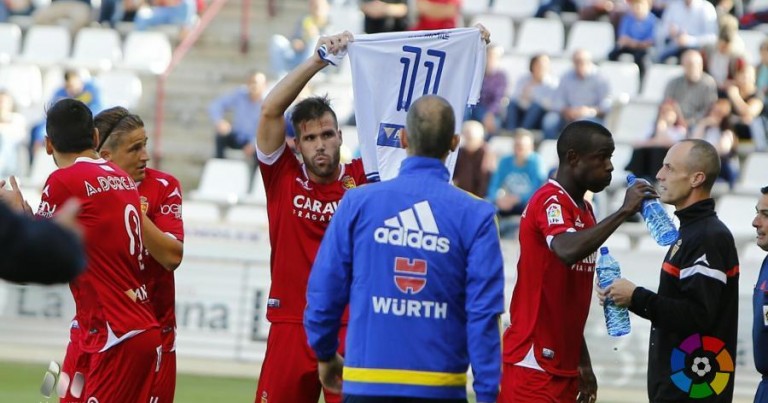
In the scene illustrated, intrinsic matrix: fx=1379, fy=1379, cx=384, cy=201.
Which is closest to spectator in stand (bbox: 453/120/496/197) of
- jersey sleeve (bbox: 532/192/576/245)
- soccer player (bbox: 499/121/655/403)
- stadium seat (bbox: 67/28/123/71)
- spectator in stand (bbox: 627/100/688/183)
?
spectator in stand (bbox: 627/100/688/183)

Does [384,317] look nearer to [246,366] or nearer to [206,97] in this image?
[246,366]

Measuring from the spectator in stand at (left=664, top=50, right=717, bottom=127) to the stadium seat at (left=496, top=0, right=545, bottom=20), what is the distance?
3773mm

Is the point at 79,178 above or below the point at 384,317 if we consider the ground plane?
above

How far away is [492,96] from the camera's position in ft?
61.5

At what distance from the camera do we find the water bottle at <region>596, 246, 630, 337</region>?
798 centimetres

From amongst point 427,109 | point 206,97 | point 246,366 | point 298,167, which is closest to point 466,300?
point 427,109

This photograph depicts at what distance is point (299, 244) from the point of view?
8.35 metres

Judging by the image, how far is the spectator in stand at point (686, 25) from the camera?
19172mm

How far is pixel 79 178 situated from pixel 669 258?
3371 mm

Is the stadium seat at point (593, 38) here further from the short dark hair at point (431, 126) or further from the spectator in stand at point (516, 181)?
the short dark hair at point (431, 126)

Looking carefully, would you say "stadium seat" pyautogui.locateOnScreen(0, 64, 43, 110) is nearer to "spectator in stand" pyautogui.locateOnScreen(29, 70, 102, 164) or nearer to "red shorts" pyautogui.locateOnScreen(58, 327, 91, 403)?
"spectator in stand" pyautogui.locateOnScreen(29, 70, 102, 164)

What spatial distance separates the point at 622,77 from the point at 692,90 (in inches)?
65.9

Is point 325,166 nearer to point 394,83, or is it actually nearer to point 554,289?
point 394,83

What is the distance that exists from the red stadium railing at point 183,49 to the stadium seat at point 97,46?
36.9 inches
